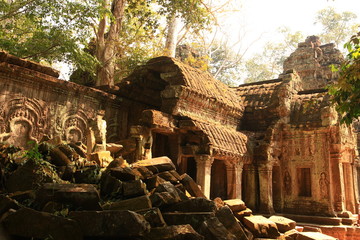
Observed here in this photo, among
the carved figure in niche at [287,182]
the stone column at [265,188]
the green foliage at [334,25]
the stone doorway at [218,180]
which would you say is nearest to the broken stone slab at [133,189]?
the stone column at [265,188]

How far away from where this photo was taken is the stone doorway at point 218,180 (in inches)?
487

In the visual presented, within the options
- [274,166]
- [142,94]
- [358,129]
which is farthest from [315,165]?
[358,129]

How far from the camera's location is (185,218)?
3.96 metres

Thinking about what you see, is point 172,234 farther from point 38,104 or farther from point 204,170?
point 38,104

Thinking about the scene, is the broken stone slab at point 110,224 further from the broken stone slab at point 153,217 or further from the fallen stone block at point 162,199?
the fallen stone block at point 162,199

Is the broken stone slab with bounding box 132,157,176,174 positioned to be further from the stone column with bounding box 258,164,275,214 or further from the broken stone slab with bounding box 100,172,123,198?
the stone column with bounding box 258,164,275,214

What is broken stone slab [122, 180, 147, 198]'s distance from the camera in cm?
399

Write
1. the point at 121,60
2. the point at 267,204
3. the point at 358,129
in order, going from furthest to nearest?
the point at 358,129
the point at 121,60
the point at 267,204

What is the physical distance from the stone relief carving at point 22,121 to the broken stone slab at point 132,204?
205 inches

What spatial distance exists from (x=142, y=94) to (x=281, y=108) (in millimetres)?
5724

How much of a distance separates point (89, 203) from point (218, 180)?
31.2ft

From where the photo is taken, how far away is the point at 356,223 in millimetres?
11320

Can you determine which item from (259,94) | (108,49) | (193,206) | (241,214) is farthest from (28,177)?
(108,49)

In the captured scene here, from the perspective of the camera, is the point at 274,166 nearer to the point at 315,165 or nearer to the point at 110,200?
the point at 315,165
